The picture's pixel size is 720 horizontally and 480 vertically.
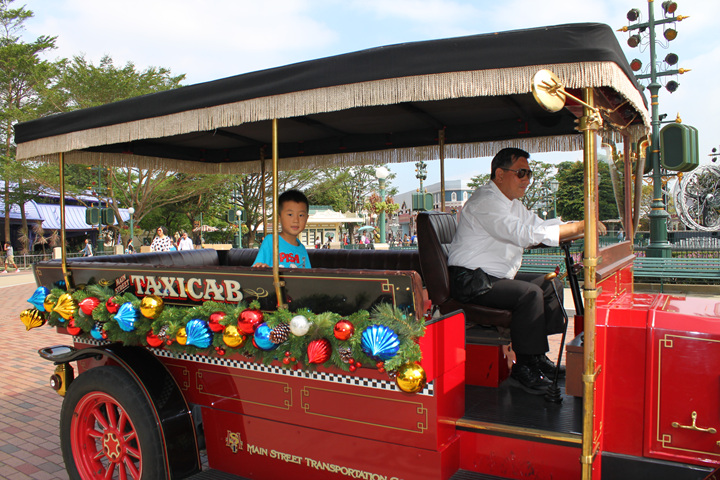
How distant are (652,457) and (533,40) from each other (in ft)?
5.33

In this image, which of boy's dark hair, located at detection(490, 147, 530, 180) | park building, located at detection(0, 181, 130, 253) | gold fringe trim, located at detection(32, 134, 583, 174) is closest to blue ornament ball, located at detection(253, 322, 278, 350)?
boy's dark hair, located at detection(490, 147, 530, 180)

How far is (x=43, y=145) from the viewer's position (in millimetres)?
3154

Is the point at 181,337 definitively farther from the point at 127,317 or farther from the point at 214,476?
the point at 214,476

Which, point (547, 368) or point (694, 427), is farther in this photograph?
point (547, 368)

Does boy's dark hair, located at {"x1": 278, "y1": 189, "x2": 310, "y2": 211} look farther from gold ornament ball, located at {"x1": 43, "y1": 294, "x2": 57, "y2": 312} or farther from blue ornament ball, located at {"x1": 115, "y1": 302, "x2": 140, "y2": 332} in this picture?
gold ornament ball, located at {"x1": 43, "y1": 294, "x2": 57, "y2": 312}

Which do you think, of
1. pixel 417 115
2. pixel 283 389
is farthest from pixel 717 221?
pixel 283 389

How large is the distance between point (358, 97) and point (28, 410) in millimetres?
4341

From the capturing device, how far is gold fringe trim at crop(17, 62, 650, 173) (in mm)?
1772

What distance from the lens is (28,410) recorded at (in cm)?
A: 450

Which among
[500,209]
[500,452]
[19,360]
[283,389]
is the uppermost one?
[500,209]

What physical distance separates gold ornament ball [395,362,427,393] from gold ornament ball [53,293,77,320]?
2.21 m

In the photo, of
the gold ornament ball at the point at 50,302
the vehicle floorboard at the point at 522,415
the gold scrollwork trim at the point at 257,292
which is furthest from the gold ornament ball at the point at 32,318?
the vehicle floorboard at the point at 522,415

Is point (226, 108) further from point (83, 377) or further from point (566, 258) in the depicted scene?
point (566, 258)

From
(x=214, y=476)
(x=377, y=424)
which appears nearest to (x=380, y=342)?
(x=377, y=424)
